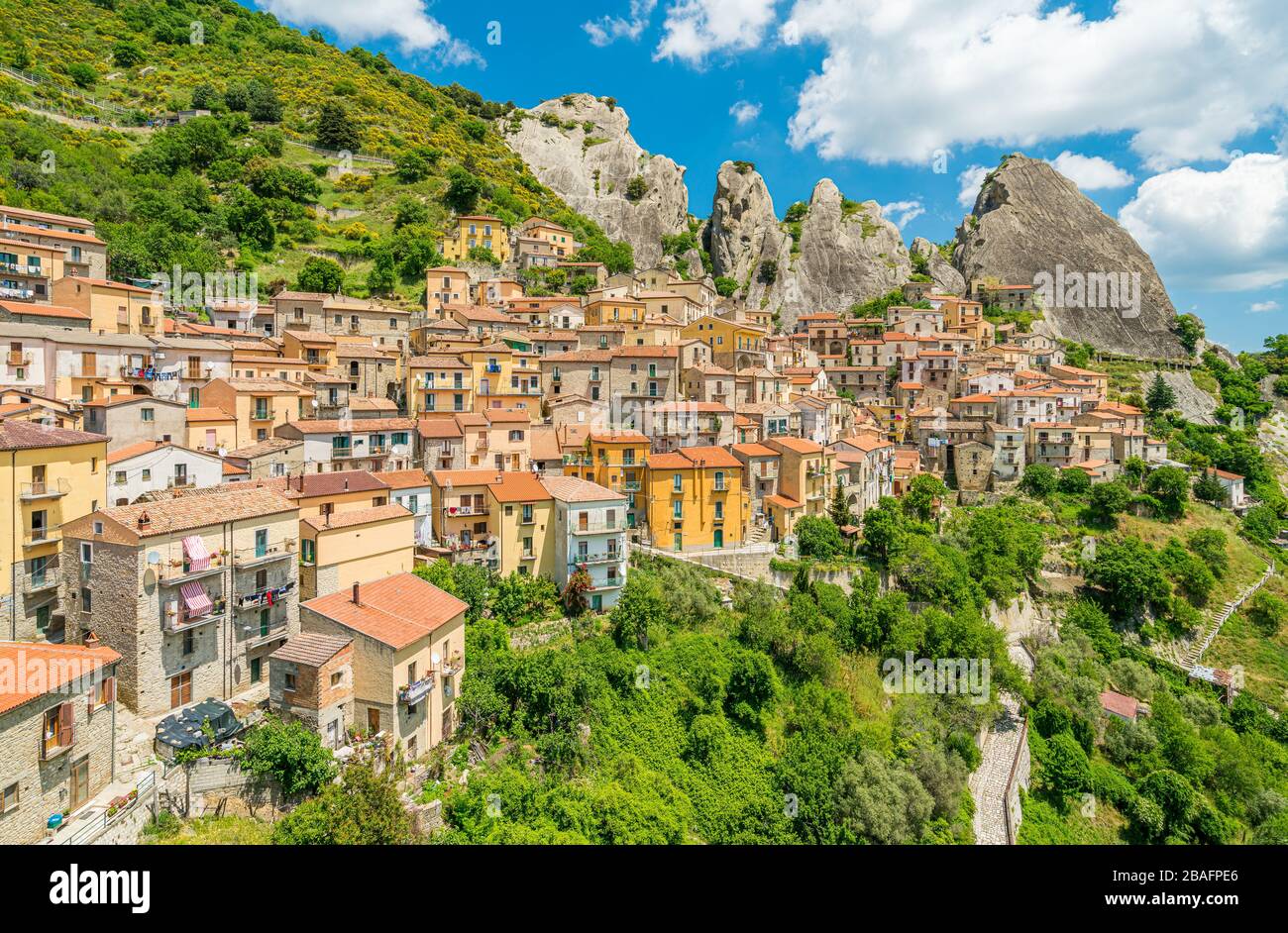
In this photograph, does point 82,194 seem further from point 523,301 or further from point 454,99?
point 454,99

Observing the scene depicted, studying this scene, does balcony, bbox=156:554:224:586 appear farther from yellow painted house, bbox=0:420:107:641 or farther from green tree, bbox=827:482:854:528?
green tree, bbox=827:482:854:528

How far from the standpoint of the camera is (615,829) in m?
16.7

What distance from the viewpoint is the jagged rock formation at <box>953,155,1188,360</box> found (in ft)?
230

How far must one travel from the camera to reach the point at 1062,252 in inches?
2953

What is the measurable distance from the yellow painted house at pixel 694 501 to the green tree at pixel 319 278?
30.5 meters

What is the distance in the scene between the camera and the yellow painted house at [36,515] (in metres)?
16.0

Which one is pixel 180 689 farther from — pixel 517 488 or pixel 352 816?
pixel 517 488

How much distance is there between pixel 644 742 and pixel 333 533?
11779 millimetres

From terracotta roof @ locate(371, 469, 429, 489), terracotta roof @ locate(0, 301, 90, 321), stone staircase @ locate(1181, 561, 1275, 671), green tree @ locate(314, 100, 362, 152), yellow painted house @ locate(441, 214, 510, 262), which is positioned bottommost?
stone staircase @ locate(1181, 561, 1275, 671)

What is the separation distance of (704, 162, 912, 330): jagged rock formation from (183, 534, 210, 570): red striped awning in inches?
2631

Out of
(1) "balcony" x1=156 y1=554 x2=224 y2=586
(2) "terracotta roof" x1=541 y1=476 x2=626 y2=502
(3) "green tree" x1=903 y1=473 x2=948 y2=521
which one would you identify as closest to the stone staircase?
(3) "green tree" x1=903 y1=473 x2=948 y2=521
